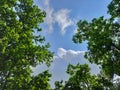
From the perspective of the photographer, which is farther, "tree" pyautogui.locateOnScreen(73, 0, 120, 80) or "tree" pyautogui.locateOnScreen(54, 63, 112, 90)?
"tree" pyautogui.locateOnScreen(54, 63, 112, 90)

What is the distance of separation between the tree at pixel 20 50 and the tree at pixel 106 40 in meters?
4.84

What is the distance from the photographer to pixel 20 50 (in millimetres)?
27969

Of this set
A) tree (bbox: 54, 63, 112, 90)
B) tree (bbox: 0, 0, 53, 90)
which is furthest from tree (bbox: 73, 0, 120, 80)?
tree (bbox: 54, 63, 112, 90)

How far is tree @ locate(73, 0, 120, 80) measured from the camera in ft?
97.3

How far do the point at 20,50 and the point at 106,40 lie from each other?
28.8ft

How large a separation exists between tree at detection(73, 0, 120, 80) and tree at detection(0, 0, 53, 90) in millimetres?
4839

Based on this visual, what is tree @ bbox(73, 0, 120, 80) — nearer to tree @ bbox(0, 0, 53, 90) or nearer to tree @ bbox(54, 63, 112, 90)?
tree @ bbox(0, 0, 53, 90)

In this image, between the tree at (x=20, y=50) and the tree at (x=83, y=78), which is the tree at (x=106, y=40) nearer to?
the tree at (x=20, y=50)

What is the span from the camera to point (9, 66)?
92.0 feet

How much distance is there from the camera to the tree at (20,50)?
2806 cm

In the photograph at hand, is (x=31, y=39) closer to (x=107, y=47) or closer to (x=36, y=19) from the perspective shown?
(x=36, y=19)

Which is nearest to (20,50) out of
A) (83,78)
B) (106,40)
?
(106,40)

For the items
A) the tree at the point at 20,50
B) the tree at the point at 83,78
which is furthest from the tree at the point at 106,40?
the tree at the point at 83,78

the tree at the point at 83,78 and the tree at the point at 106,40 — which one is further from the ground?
the tree at the point at 83,78
